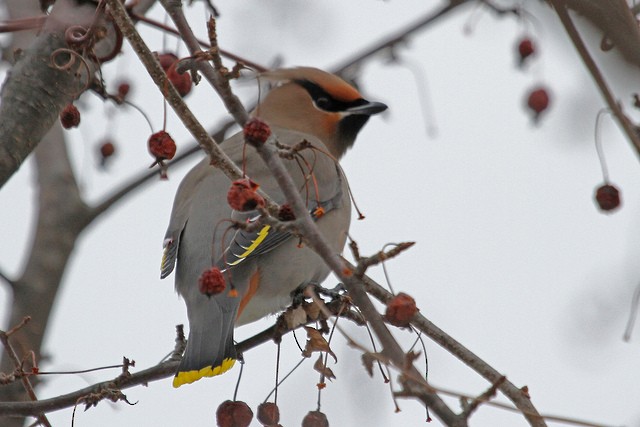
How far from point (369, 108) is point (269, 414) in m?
2.24

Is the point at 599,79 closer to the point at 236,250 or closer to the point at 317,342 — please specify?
the point at 317,342

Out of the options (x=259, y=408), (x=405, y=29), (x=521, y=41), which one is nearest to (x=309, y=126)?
(x=405, y=29)

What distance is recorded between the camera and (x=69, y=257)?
4238 mm

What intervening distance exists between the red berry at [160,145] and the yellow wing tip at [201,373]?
Answer: 2.71 feet

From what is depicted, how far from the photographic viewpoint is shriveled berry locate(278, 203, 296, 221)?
2.08 m

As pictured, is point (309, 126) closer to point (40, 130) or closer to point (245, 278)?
point (245, 278)

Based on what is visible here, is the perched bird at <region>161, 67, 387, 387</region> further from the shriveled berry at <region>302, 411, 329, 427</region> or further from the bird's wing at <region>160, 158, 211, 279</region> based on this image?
the shriveled berry at <region>302, 411, 329, 427</region>

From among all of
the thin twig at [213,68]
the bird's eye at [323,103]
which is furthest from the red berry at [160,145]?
the bird's eye at [323,103]

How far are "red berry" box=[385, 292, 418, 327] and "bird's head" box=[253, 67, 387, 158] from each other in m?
2.99

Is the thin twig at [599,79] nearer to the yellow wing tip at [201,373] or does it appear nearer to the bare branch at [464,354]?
the bare branch at [464,354]

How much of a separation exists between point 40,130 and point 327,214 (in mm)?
1443

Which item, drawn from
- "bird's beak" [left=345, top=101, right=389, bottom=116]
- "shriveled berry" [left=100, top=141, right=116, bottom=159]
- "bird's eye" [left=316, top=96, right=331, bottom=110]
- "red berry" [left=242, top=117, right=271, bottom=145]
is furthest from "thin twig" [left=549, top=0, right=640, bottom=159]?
"bird's eye" [left=316, top=96, right=331, bottom=110]

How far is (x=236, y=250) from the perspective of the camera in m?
3.53

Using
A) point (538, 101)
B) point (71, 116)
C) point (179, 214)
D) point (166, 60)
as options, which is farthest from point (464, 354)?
point (538, 101)
